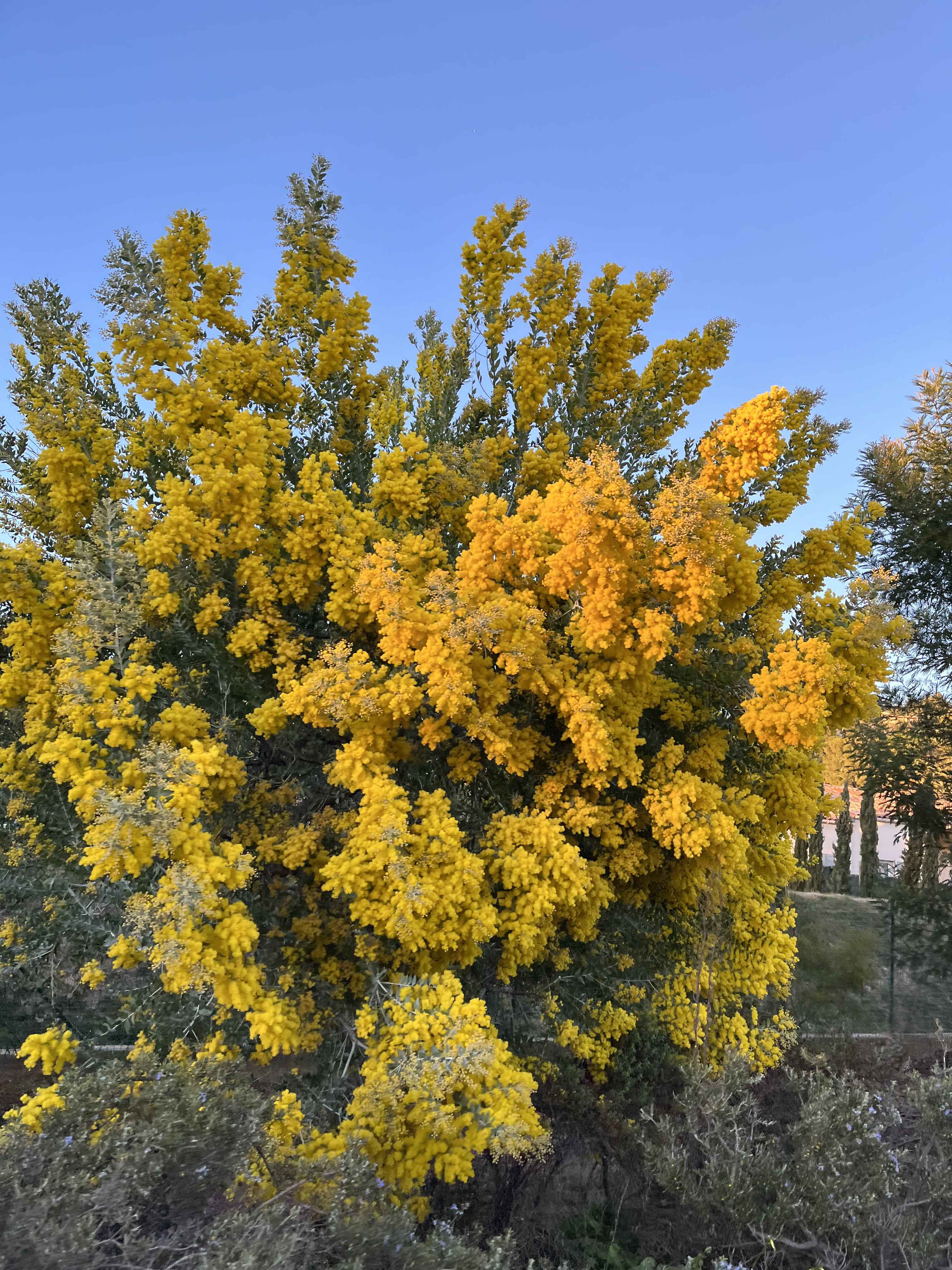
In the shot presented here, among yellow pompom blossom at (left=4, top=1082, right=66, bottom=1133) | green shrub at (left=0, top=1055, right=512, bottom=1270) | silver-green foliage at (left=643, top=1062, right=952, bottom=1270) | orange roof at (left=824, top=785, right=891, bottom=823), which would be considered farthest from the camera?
orange roof at (left=824, top=785, right=891, bottom=823)

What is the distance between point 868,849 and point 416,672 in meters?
16.6

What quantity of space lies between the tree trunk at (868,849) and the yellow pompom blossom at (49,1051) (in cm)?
1725

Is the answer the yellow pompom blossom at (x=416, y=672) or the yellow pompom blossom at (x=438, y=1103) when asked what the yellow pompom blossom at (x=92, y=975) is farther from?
the yellow pompom blossom at (x=438, y=1103)

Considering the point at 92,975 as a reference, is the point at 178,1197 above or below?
below

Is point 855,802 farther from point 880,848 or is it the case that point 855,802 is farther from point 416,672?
point 416,672

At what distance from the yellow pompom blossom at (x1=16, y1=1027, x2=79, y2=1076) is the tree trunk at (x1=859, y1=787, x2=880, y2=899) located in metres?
17.2

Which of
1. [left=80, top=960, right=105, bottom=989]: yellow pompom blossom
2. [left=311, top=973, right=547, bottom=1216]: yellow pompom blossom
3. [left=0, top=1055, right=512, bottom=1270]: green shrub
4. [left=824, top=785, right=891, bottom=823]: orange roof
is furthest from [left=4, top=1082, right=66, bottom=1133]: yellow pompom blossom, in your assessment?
[left=824, top=785, right=891, bottom=823]: orange roof

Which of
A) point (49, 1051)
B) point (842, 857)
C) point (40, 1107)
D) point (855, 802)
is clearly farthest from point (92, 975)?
point (855, 802)

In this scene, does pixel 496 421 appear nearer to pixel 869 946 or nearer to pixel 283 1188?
pixel 283 1188

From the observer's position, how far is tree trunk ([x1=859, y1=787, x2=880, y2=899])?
18.6 m

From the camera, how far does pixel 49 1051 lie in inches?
203

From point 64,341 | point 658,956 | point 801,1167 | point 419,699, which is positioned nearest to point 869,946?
point 658,956

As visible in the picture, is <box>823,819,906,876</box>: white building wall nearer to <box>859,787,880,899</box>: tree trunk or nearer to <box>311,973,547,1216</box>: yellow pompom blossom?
<box>859,787,880,899</box>: tree trunk

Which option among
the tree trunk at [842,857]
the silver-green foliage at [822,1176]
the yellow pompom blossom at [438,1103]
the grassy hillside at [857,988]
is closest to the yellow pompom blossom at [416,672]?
the yellow pompom blossom at [438,1103]
